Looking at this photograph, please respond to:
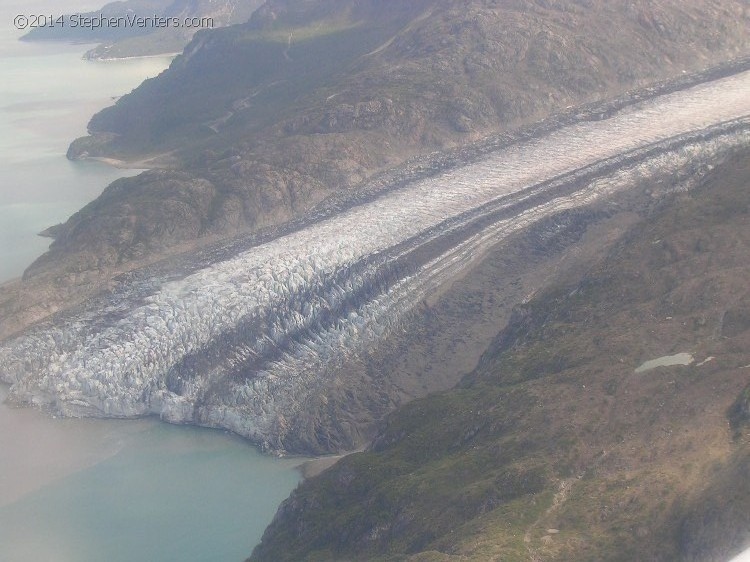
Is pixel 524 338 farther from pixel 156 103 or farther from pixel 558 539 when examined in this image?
pixel 156 103

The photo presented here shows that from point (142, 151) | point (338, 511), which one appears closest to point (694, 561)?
point (338, 511)

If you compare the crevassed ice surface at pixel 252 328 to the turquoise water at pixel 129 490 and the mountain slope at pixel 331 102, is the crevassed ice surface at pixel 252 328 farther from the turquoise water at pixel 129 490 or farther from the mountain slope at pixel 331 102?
the mountain slope at pixel 331 102

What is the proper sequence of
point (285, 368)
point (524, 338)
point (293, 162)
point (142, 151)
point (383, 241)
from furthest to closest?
1. point (142, 151)
2. point (293, 162)
3. point (383, 241)
4. point (285, 368)
5. point (524, 338)

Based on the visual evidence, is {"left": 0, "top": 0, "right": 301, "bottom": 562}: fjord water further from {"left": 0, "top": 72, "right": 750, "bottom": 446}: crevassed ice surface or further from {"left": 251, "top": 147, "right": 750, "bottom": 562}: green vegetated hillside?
{"left": 251, "top": 147, "right": 750, "bottom": 562}: green vegetated hillside

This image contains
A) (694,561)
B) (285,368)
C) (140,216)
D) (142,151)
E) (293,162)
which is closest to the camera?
(694,561)

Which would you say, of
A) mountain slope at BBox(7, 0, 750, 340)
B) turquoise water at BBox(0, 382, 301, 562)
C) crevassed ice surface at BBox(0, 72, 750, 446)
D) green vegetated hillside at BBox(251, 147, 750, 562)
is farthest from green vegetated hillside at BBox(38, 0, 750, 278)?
green vegetated hillside at BBox(251, 147, 750, 562)

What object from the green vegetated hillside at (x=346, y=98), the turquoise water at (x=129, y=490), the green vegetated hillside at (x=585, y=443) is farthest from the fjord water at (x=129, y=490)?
the green vegetated hillside at (x=346, y=98)
